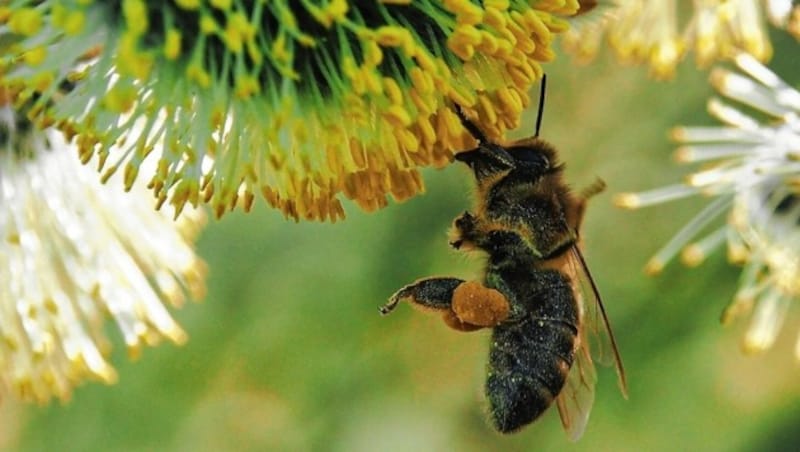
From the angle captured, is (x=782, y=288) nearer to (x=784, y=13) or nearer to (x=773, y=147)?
(x=773, y=147)

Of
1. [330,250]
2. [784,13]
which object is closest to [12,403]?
[330,250]

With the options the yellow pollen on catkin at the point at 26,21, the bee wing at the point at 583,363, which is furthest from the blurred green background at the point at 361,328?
the yellow pollen on catkin at the point at 26,21

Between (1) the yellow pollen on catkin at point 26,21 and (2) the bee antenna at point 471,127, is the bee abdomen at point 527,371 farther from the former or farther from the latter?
(1) the yellow pollen on catkin at point 26,21

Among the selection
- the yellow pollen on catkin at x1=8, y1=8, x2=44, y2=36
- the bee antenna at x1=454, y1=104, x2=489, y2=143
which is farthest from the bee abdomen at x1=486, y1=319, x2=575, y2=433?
the yellow pollen on catkin at x1=8, y1=8, x2=44, y2=36

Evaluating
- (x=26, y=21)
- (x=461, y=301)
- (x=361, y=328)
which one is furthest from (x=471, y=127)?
(x=361, y=328)

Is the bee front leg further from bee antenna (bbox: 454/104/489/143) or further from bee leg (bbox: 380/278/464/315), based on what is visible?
bee antenna (bbox: 454/104/489/143)

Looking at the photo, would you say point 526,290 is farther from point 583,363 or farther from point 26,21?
point 26,21
